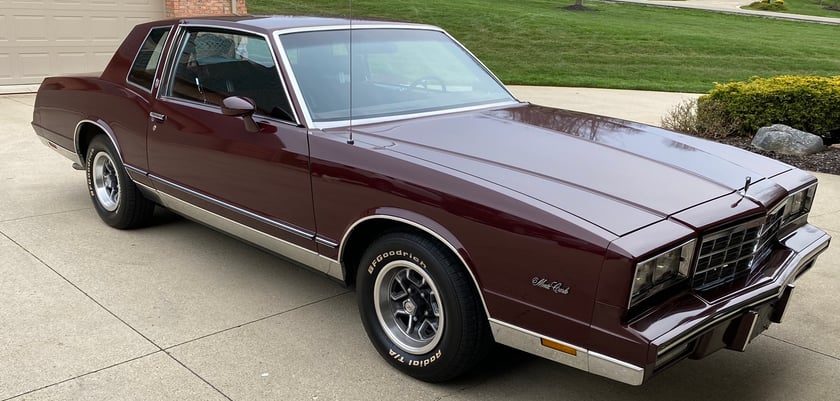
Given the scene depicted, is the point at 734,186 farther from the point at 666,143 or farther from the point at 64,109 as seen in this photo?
the point at 64,109

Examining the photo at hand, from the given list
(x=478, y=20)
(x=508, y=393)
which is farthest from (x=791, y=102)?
(x=478, y=20)

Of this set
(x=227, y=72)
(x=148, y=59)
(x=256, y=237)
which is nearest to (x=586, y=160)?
(x=256, y=237)

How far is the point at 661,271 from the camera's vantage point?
105 inches

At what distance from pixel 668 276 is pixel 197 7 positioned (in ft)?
39.3

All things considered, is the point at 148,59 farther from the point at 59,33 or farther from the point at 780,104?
the point at 59,33

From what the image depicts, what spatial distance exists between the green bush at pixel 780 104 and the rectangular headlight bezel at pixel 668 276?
6.66 metres

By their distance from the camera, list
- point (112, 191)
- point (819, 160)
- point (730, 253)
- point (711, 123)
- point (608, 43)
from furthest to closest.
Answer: point (608, 43) → point (711, 123) → point (819, 160) → point (112, 191) → point (730, 253)

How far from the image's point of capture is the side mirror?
12.0ft

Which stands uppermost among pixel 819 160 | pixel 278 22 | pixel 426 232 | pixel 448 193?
pixel 278 22

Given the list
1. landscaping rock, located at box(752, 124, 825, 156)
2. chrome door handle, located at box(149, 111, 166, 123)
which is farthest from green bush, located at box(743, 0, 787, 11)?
chrome door handle, located at box(149, 111, 166, 123)

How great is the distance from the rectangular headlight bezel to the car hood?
0.45ft

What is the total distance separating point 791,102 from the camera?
8.43 meters

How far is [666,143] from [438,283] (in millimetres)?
1611

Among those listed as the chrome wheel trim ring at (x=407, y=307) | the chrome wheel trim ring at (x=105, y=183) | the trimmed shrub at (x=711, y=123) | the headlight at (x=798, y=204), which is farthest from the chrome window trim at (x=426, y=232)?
the trimmed shrub at (x=711, y=123)
